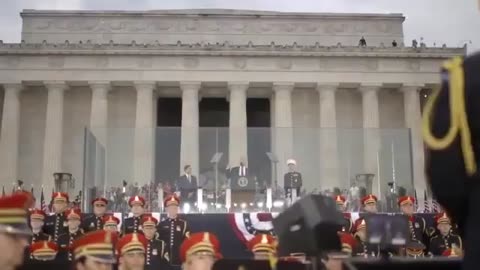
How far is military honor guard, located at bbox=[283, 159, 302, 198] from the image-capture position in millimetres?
21188

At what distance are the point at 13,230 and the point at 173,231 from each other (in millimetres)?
11421

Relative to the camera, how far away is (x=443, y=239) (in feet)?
53.2

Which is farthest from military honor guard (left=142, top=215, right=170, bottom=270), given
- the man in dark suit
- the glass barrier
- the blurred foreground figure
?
the blurred foreground figure

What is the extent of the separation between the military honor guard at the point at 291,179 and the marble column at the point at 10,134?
1237 inches

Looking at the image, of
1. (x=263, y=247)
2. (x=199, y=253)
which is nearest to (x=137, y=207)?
(x=263, y=247)

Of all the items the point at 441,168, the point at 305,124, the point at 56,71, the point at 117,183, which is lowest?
the point at 441,168

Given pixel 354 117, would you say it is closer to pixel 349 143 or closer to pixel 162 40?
pixel 162 40

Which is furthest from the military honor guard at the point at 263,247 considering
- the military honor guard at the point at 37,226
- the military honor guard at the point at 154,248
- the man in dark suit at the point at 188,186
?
the man in dark suit at the point at 188,186

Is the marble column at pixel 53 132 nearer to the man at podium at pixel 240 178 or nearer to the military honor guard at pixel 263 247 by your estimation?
the man at podium at pixel 240 178

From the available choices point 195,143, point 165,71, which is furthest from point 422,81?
point 195,143

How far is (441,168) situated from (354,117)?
5155cm

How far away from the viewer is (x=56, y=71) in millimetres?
50500

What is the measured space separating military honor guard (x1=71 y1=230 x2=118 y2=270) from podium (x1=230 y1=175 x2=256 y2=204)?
13751 millimetres

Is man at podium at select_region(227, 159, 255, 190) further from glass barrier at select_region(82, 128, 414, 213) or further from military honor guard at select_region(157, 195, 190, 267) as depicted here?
military honor guard at select_region(157, 195, 190, 267)
